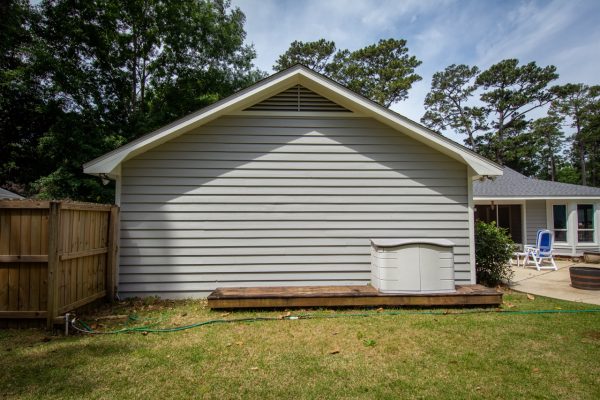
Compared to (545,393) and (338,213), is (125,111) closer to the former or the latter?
(338,213)

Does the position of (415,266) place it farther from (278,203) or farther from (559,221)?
(559,221)

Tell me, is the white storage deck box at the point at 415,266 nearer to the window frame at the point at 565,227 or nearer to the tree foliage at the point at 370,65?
the window frame at the point at 565,227

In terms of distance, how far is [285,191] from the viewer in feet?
20.4

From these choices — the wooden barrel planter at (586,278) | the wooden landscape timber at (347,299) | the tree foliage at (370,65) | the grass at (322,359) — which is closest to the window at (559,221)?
the wooden barrel planter at (586,278)

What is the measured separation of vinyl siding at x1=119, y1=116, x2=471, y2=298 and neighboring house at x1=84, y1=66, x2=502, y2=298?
0.02 meters

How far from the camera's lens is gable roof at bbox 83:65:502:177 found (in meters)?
5.74

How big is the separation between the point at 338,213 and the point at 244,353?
3258 millimetres

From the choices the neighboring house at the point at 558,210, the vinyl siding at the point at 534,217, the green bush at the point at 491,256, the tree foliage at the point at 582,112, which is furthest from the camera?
the tree foliage at the point at 582,112

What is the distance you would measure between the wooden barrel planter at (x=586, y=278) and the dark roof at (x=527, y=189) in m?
6.95

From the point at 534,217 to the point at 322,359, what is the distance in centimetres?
1396

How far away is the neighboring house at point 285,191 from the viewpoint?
5.98 m

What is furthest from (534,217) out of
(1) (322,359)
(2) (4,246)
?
(2) (4,246)

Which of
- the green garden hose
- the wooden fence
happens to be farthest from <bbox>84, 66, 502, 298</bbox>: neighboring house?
the wooden fence

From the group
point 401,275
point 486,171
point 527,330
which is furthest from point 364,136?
point 527,330
